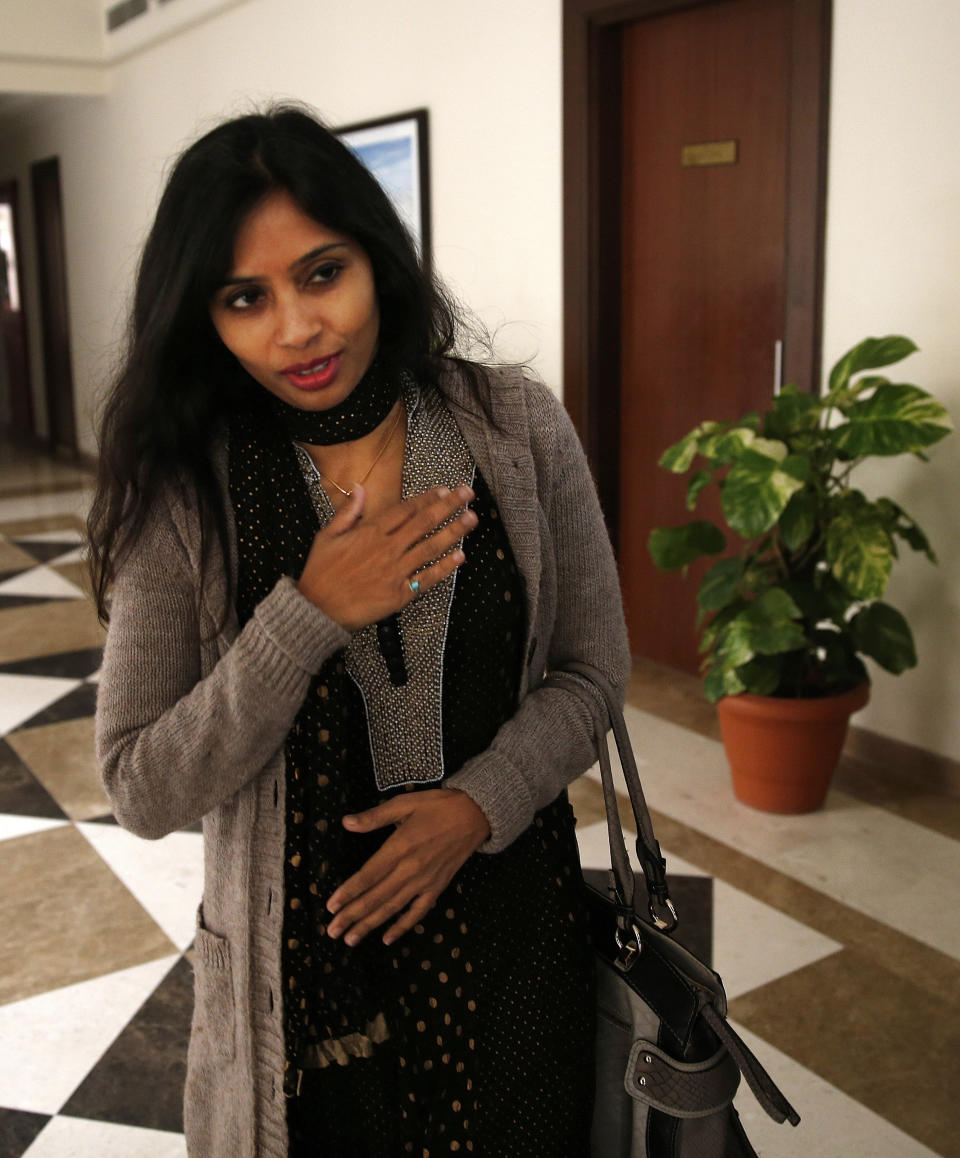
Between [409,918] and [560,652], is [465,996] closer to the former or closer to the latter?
[409,918]

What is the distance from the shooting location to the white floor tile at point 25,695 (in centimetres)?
406

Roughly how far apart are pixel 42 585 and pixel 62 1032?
12.5ft

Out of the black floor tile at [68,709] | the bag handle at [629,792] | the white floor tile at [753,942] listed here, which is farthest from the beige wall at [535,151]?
the black floor tile at [68,709]

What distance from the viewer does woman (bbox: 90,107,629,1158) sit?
1.03 m

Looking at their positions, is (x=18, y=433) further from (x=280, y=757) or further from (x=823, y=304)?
(x=280, y=757)

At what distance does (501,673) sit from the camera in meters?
1.18

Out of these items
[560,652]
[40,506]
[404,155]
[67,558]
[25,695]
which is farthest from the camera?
[40,506]

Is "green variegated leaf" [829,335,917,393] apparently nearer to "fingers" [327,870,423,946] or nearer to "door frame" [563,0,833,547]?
"door frame" [563,0,833,547]

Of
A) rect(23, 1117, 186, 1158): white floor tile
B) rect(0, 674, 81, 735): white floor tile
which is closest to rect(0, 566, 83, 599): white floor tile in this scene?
rect(0, 674, 81, 735): white floor tile

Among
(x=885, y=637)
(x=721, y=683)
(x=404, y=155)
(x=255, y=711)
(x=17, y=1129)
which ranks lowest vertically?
(x=17, y=1129)

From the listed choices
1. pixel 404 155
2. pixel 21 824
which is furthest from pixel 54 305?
pixel 21 824

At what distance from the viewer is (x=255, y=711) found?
100cm

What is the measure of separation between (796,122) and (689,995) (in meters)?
2.99

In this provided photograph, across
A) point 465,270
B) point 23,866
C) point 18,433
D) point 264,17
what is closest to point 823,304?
point 465,270
